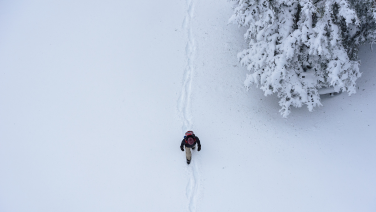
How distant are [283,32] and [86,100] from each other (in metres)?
10.4

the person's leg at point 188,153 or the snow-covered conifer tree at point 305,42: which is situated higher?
the snow-covered conifer tree at point 305,42

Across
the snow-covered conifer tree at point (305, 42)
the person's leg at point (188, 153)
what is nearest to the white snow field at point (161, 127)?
the person's leg at point (188, 153)

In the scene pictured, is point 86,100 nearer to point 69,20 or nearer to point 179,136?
point 179,136

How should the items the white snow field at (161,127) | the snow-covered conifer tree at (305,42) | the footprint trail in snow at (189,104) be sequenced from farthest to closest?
the white snow field at (161,127)
the footprint trail in snow at (189,104)
the snow-covered conifer tree at (305,42)

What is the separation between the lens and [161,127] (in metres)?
11.8

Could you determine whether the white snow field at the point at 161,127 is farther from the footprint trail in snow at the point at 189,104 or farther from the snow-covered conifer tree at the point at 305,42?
the snow-covered conifer tree at the point at 305,42

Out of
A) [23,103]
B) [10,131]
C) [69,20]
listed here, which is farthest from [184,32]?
[10,131]

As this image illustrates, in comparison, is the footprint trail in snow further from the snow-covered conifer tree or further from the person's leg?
the snow-covered conifer tree

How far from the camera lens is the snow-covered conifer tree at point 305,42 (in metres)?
9.51

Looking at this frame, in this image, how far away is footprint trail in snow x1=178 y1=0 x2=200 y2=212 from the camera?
32.6 ft

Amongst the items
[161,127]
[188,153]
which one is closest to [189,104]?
[161,127]

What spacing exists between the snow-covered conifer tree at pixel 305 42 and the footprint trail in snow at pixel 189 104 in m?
3.35

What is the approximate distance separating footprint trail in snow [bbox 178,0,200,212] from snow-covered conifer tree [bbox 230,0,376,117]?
3353 millimetres

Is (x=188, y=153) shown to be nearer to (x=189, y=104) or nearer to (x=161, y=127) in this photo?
(x=161, y=127)
